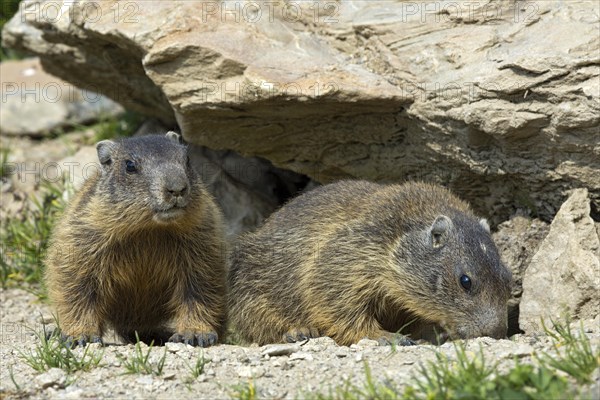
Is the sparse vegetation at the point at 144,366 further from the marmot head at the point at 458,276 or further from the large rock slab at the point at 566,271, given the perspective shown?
the large rock slab at the point at 566,271

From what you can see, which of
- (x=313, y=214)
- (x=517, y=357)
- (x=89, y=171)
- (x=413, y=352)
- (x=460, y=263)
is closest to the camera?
(x=517, y=357)

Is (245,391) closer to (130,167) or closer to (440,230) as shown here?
(440,230)

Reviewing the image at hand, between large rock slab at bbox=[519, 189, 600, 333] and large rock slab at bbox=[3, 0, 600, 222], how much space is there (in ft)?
1.26

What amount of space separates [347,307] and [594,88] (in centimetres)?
299

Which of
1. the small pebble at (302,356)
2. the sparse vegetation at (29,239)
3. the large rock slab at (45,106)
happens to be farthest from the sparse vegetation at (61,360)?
the large rock slab at (45,106)

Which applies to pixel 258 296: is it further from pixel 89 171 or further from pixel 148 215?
pixel 89 171

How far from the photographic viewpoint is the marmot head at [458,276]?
25.5ft

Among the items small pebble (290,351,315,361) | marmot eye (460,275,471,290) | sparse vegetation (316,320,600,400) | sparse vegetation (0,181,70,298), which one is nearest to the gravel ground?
small pebble (290,351,315,361)

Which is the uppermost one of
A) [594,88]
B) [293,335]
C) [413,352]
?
[594,88]

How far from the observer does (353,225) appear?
8.80 metres

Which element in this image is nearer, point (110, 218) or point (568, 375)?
point (568, 375)

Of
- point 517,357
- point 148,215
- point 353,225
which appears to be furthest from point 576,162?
point 148,215

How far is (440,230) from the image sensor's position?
8.18 meters

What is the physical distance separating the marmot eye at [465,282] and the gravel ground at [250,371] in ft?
1.98
